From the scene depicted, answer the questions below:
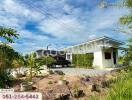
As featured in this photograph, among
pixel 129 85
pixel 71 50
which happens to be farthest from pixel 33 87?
pixel 71 50

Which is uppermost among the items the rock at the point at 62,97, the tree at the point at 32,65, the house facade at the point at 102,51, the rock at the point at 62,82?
the house facade at the point at 102,51

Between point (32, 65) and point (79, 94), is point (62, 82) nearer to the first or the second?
point (79, 94)

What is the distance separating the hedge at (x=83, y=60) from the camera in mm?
41625

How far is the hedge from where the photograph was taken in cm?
4162

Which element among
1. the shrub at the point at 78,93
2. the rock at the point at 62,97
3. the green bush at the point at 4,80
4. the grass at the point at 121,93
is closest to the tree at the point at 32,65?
the shrub at the point at 78,93

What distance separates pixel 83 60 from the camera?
1654 inches

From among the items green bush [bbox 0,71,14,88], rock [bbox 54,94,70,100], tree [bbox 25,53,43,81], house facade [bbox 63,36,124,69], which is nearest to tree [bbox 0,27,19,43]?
green bush [bbox 0,71,14,88]

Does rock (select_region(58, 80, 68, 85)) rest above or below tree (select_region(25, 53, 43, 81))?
below

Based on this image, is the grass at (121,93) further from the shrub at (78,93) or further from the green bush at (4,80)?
the shrub at (78,93)

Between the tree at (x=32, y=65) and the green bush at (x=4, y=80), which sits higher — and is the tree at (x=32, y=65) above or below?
above

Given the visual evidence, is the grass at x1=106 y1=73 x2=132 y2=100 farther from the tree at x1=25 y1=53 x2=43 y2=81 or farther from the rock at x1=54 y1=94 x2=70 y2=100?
the tree at x1=25 y1=53 x2=43 y2=81

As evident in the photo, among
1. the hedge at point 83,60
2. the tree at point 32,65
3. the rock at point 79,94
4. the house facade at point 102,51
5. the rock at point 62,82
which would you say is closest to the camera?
the rock at point 79,94

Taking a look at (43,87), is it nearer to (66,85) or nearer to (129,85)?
(66,85)

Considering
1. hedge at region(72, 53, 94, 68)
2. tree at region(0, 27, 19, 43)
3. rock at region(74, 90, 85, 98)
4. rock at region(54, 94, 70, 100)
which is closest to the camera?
tree at region(0, 27, 19, 43)
